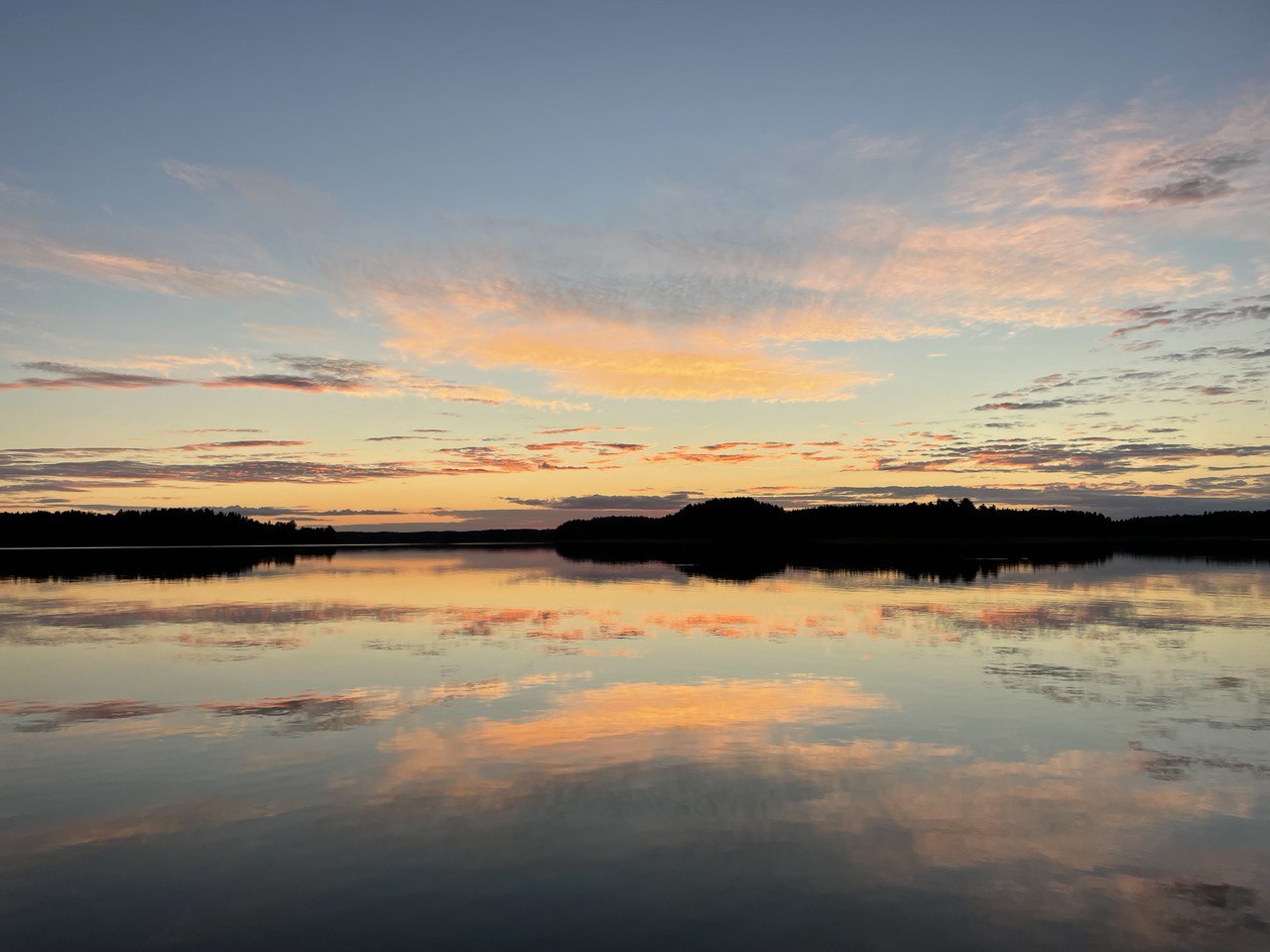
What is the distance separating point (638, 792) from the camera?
12.7 m

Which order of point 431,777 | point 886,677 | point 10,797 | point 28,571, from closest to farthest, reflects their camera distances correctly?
1. point 10,797
2. point 431,777
3. point 886,677
4. point 28,571

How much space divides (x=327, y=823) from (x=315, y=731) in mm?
5296

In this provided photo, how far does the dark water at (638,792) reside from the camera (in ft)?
29.2

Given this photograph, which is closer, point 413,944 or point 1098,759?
point 413,944

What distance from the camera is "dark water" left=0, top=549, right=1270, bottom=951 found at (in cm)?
891

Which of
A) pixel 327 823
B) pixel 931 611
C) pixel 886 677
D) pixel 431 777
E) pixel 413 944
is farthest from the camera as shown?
pixel 931 611

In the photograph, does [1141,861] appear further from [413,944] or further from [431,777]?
[431,777]

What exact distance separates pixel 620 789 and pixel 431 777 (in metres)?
3.05

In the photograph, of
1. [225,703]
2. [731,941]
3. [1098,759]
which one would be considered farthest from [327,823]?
[1098,759]

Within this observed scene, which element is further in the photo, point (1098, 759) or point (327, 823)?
point (1098, 759)

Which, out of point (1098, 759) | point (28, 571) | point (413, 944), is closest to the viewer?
point (413, 944)

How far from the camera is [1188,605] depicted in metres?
38.4

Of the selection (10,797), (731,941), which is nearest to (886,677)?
(731,941)

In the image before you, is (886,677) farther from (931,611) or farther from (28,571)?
(28,571)
